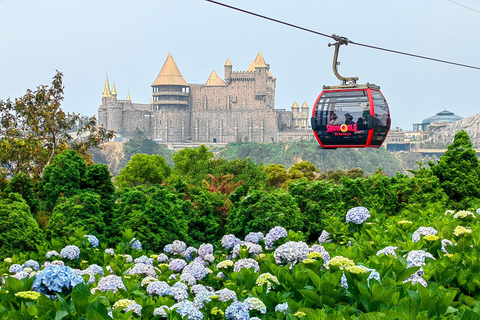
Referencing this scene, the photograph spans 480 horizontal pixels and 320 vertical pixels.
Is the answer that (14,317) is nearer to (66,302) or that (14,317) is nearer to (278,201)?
(66,302)

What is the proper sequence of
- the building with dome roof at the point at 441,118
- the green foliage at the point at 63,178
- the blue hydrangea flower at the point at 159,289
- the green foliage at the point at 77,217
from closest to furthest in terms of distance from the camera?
the blue hydrangea flower at the point at 159,289 < the green foliage at the point at 77,217 < the green foliage at the point at 63,178 < the building with dome roof at the point at 441,118

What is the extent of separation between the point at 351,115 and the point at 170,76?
266ft

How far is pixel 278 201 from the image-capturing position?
6.72 meters

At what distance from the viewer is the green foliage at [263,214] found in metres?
6.50

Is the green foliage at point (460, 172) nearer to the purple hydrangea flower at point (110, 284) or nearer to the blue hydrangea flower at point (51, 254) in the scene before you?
the blue hydrangea flower at point (51, 254)

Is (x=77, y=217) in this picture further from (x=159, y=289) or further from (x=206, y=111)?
(x=206, y=111)

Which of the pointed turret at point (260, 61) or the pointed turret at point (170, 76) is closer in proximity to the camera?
the pointed turret at point (170, 76)

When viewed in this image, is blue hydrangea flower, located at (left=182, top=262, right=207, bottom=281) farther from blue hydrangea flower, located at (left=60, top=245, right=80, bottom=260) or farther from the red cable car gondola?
the red cable car gondola

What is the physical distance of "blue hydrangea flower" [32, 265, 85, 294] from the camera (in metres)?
3.17

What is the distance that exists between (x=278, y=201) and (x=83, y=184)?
228 centimetres

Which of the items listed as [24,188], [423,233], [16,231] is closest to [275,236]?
[423,233]

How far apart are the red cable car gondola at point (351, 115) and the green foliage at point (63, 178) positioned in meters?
4.71

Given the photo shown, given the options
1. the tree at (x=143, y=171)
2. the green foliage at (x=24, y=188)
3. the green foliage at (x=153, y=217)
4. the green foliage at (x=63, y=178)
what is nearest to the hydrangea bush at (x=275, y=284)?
the green foliage at (x=153, y=217)

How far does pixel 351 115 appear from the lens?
10516 mm
